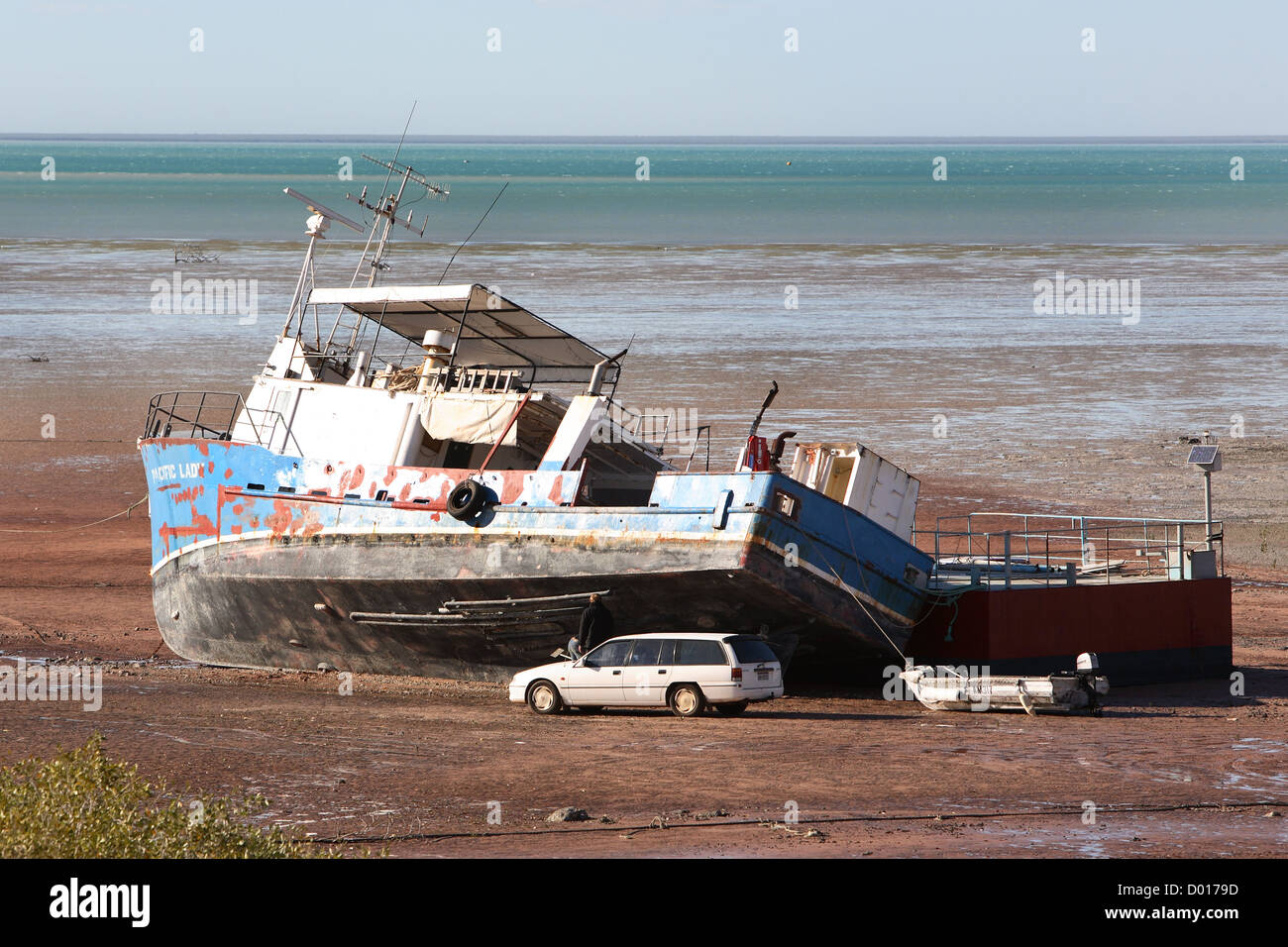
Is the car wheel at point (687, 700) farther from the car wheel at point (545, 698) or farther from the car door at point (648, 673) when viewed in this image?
the car wheel at point (545, 698)

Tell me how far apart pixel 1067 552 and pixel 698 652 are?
1383 cm

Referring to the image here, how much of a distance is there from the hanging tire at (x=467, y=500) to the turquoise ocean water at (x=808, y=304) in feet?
67.5

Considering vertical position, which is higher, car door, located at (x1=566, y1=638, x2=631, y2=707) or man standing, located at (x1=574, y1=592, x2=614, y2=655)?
man standing, located at (x1=574, y1=592, x2=614, y2=655)

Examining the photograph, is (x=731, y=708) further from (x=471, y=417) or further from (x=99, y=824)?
(x=99, y=824)

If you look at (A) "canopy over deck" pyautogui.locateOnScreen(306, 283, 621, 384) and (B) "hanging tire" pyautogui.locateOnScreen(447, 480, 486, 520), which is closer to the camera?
(B) "hanging tire" pyautogui.locateOnScreen(447, 480, 486, 520)

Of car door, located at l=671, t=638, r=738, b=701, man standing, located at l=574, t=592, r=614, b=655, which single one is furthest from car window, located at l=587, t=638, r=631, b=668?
car door, located at l=671, t=638, r=738, b=701

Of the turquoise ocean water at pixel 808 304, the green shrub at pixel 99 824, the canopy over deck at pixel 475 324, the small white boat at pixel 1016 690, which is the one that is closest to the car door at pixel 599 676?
the small white boat at pixel 1016 690

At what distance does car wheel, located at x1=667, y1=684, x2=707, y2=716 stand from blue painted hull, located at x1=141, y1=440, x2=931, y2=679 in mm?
1300

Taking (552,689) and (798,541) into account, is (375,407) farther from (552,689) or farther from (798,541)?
(798,541)

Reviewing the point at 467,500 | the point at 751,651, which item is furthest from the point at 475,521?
A: the point at 751,651

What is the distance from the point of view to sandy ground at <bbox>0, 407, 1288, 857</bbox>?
14914mm

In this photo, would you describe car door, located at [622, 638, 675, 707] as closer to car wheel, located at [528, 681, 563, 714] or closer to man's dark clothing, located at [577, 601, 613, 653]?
man's dark clothing, located at [577, 601, 613, 653]

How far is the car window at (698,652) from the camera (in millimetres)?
20484
